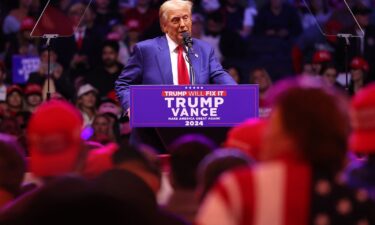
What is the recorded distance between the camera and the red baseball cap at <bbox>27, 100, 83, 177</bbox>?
2.99m

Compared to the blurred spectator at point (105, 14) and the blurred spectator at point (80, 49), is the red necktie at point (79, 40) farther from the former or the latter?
the blurred spectator at point (105, 14)

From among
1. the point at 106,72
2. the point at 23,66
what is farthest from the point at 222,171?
the point at 23,66

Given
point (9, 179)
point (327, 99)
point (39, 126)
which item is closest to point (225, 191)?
point (327, 99)

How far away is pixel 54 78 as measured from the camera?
11055mm

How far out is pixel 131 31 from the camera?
1195 centimetres

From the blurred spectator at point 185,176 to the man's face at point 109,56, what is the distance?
758cm

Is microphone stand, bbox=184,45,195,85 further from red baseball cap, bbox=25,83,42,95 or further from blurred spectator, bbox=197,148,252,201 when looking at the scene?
red baseball cap, bbox=25,83,42,95

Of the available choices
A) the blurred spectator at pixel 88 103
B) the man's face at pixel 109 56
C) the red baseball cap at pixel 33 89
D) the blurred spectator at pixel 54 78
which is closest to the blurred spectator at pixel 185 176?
the blurred spectator at pixel 88 103

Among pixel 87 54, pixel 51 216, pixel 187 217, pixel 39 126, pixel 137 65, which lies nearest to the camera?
pixel 51 216

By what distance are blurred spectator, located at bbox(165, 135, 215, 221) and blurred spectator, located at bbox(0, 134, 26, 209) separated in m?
0.53

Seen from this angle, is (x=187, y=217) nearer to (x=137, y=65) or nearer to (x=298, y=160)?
(x=298, y=160)

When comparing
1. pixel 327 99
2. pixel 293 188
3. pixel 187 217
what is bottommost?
pixel 187 217

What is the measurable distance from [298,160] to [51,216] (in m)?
0.67

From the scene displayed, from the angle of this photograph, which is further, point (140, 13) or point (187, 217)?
point (140, 13)
